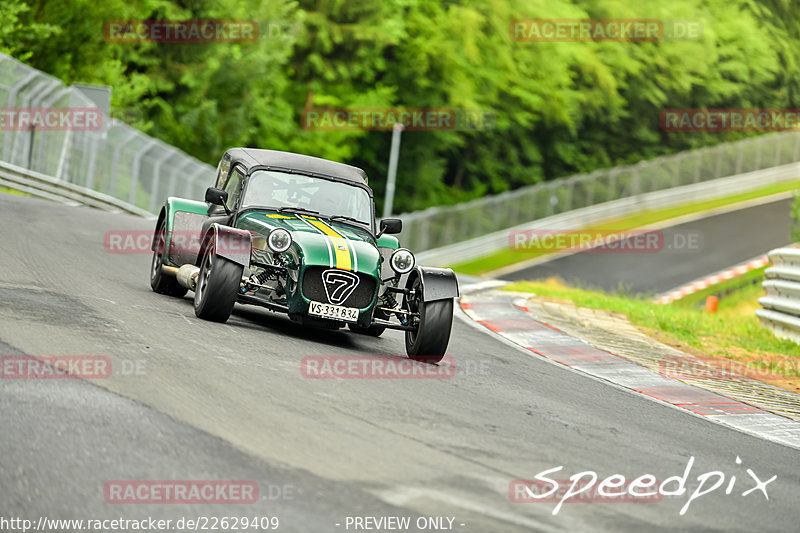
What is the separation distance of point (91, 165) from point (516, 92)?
102ft

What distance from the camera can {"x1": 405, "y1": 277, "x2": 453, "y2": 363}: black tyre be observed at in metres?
9.66

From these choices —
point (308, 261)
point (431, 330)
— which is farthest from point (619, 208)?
point (308, 261)

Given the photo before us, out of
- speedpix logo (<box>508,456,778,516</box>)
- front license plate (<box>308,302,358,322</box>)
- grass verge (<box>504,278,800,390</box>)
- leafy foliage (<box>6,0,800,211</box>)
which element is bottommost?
speedpix logo (<box>508,456,778,516</box>)

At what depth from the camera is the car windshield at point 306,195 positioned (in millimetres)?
11055

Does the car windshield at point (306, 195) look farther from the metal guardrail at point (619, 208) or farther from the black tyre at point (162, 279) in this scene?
the metal guardrail at point (619, 208)

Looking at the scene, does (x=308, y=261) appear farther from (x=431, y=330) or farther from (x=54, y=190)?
(x=54, y=190)

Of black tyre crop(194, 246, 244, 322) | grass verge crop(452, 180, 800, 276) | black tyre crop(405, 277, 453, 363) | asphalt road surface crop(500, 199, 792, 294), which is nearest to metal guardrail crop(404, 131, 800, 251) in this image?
grass verge crop(452, 180, 800, 276)

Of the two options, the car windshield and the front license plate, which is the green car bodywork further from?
the car windshield

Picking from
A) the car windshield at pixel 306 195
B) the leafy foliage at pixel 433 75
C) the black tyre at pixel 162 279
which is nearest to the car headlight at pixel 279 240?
the car windshield at pixel 306 195

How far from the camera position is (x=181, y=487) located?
5.02 metres

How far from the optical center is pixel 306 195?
11211 millimetres

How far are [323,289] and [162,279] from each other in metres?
2.81

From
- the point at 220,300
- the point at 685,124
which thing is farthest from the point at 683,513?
the point at 685,124

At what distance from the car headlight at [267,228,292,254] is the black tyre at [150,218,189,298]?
2198mm
